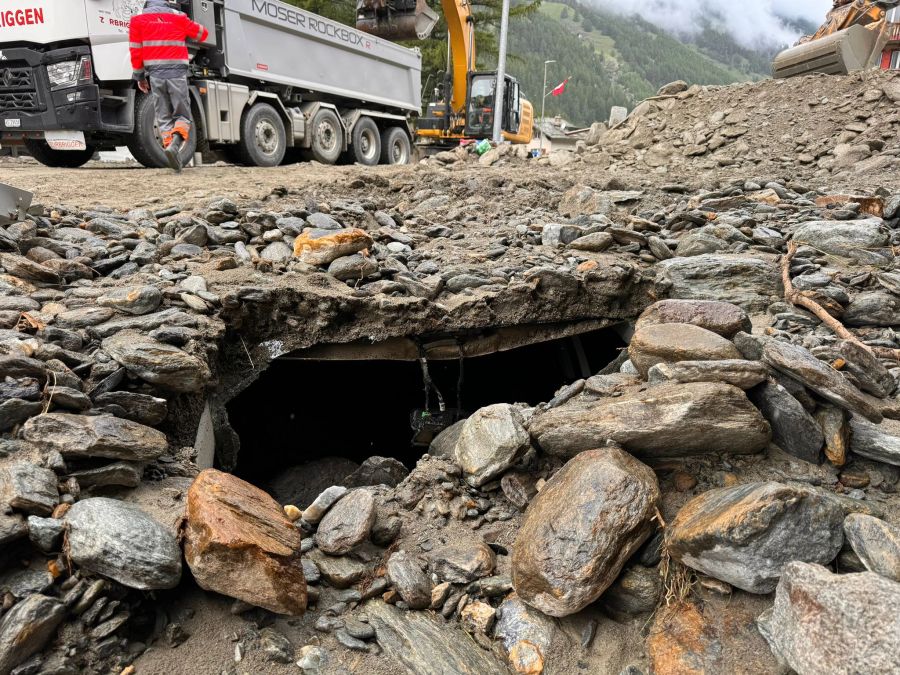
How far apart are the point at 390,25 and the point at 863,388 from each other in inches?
429

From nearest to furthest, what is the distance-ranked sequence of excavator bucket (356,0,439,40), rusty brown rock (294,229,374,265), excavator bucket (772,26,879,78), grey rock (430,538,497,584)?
grey rock (430,538,497,584) < rusty brown rock (294,229,374,265) < excavator bucket (772,26,879,78) < excavator bucket (356,0,439,40)

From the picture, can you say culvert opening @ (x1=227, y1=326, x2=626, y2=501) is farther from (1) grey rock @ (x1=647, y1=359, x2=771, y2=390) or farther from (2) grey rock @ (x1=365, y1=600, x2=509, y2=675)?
(2) grey rock @ (x1=365, y1=600, x2=509, y2=675)

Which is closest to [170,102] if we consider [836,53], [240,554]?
[240,554]

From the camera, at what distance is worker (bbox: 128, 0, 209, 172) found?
607 cm

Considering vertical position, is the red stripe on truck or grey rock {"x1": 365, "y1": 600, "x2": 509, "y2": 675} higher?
the red stripe on truck

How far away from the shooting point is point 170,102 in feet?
21.5

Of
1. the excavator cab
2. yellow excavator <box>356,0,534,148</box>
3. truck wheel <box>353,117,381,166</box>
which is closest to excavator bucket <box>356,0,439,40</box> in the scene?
yellow excavator <box>356,0,534,148</box>

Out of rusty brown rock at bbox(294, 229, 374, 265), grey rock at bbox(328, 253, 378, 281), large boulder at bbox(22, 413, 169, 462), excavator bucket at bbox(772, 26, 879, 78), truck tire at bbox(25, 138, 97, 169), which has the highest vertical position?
excavator bucket at bbox(772, 26, 879, 78)

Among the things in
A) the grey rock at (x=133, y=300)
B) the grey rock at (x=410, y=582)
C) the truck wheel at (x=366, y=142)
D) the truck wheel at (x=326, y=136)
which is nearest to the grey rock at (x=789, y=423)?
the grey rock at (x=410, y=582)

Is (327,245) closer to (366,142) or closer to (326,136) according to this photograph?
(326,136)

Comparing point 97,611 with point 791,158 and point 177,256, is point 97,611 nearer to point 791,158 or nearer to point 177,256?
point 177,256

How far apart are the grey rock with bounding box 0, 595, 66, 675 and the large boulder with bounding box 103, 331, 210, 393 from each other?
3.89 feet

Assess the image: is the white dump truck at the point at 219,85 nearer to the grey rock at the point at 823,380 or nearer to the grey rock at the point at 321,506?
the grey rock at the point at 321,506

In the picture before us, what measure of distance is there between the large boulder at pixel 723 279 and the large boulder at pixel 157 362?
10.6 ft
